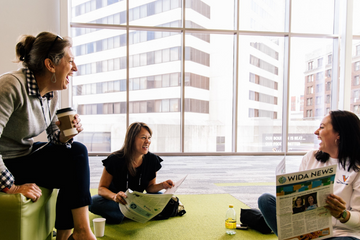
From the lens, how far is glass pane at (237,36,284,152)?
17.5 feet

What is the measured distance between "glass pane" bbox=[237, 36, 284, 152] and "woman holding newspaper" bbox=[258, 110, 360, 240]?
399 centimetres

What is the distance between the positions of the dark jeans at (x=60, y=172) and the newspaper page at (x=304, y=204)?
0.82 meters

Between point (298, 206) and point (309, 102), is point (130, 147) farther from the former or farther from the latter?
point (309, 102)

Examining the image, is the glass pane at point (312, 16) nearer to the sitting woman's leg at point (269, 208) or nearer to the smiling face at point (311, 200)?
the sitting woman's leg at point (269, 208)

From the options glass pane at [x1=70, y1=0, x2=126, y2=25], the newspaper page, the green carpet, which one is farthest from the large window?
the newspaper page

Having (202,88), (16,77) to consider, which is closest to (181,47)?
(202,88)

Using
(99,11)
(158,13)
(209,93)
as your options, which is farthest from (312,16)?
(99,11)

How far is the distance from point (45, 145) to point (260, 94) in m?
4.64

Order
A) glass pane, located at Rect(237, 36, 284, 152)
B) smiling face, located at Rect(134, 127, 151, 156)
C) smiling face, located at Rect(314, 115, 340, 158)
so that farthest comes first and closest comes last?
glass pane, located at Rect(237, 36, 284, 152) → smiling face, located at Rect(134, 127, 151, 156) → smiling face, located at Rect(314, 115, 340, 158)

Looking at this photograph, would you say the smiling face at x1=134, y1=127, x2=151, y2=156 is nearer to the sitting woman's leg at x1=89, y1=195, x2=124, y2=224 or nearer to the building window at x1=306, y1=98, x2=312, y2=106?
the sitting woman's leg at x1=89, y1=195, x2=124, y2=224

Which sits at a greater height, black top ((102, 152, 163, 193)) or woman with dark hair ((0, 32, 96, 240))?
woman with dark hair ((0, 32, 96, 240))

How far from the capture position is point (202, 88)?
5258 millimetres

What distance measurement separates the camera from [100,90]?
509 centimetres

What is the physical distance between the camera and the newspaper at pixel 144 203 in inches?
55.6
